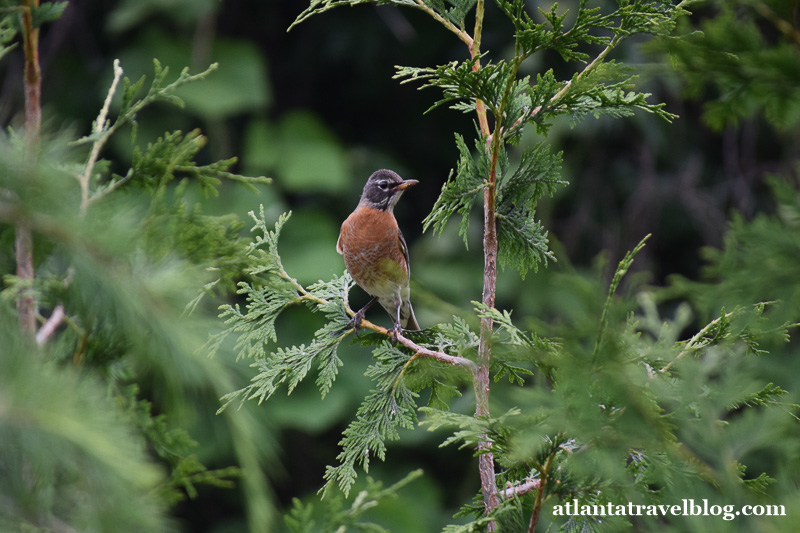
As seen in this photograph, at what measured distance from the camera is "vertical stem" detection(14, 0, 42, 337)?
38.2 inches

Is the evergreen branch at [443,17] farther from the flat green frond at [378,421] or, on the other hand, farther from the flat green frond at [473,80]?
the flat green frond at [378,421]

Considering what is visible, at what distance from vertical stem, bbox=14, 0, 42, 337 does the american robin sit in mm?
1112

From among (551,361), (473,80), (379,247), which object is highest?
(473,80)

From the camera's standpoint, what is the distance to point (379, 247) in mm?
2240

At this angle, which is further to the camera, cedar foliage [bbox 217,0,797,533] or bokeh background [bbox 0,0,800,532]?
bokeh background [bbox 0,0,800,532]

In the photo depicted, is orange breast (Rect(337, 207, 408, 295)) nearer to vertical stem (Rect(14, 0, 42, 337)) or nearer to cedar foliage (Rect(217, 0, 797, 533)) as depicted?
cedar foliage (Rect(217, 0, 797, 533))

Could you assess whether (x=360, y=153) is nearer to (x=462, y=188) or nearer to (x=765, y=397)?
(x=462, y=188)

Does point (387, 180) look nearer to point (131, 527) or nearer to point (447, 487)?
point (131, 527)

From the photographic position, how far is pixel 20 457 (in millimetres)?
758

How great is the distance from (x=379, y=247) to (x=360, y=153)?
2615mm

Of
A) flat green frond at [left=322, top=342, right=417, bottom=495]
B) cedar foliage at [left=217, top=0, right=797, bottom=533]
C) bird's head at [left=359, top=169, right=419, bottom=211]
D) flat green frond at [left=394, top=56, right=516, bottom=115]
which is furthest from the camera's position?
bird's head at [left=359, top=169, right=419, bottom=211]


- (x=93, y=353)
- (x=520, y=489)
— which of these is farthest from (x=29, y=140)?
(x=520, y=489)

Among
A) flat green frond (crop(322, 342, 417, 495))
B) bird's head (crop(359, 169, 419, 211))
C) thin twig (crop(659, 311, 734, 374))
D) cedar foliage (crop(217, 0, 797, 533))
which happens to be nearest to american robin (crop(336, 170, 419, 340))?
bird's head (crop(359, 169, 419, 211))

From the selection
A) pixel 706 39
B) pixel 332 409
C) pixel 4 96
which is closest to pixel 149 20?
pixel 4 96
